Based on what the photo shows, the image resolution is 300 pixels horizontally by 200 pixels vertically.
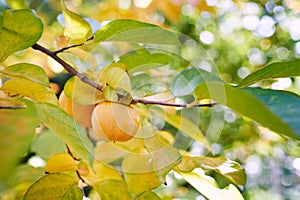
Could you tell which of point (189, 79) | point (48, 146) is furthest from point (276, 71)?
point (48, 146)

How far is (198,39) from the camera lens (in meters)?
2.37

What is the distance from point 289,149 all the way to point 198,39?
74cm

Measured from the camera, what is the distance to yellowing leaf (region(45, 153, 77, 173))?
1.74ft

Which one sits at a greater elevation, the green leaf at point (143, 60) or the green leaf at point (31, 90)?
the green leaf at point (31, 90)

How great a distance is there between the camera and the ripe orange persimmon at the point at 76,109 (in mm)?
537

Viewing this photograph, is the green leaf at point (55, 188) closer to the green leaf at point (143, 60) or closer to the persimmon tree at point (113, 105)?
the persimmon tree at point (113, 105)

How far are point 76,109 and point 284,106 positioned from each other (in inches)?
11.6

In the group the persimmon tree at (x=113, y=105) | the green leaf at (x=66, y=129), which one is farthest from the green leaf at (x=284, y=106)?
the green leaf at (x=66, y=129)

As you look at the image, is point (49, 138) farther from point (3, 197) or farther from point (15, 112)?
point (15, 112)

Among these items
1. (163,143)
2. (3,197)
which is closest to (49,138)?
(3,197)

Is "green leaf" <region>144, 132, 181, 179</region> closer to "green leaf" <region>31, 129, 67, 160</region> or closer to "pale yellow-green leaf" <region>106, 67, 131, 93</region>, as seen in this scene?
"pale yellow-green leaf" <region>106, 67, 131, 93</region>

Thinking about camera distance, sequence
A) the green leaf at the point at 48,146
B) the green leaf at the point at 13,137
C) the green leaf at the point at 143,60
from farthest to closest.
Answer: the green leaf at the point at 48,146 → the green leaf at the point at 143,60 → the green leaf at the point at 13,137

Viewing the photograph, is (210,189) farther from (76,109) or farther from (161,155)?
(76,109)

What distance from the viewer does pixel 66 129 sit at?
1.20 ft
